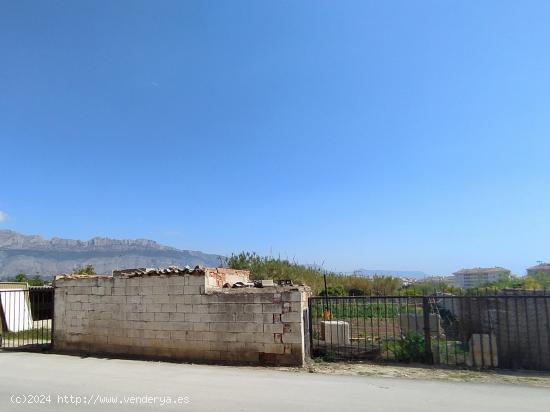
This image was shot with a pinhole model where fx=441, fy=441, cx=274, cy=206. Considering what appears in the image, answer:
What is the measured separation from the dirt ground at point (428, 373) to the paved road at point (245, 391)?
0.46m

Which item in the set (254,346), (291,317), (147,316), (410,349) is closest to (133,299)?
(147,316)

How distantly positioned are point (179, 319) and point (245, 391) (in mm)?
4014

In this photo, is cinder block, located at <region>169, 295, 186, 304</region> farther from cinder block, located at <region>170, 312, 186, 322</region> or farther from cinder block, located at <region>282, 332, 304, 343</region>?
cinder block, located at <region>282, 332, 304, 343</region>

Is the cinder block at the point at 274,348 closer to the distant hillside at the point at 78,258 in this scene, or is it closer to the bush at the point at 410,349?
the bush at the point at 410,349

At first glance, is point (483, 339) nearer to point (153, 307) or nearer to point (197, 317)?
point (197, 317)

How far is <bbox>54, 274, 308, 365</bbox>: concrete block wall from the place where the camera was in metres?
10.2

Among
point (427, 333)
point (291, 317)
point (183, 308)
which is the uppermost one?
point (183, 308)

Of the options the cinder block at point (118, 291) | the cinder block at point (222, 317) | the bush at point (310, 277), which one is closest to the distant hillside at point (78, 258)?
the bush at point (310, 277)

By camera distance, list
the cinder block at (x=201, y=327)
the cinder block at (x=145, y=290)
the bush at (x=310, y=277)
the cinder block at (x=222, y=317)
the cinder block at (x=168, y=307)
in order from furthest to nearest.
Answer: the bush at (x=310, y=277) < the cinder block at (x=145, y=290) < the cinder block at (x=168, y=307) < the cinder block at (x=201, y=327) < the cinder block at (x=222, y=317)

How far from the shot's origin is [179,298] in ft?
37.0

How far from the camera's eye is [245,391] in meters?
7.74

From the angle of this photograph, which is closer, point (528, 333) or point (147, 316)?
point (528, 333)

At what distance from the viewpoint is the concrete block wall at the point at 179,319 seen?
401 inches

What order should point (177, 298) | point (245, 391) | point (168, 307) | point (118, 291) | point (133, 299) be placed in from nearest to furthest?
point (245, 391) → point (177, 298) → point (168, 307) → point (133, 299) → point (118, 291)
